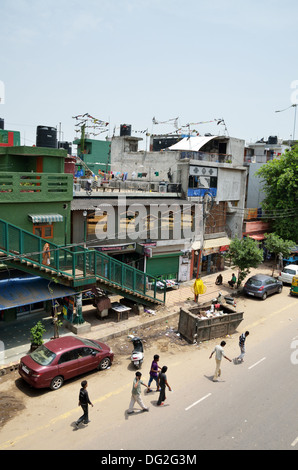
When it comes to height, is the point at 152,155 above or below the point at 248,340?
above

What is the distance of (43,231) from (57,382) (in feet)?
24.4

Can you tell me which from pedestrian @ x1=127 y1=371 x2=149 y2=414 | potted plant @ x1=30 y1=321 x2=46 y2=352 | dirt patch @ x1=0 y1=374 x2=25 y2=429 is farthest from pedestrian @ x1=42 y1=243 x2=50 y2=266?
pedestrian @ x1=127 y1=371 x2=149 y2=414

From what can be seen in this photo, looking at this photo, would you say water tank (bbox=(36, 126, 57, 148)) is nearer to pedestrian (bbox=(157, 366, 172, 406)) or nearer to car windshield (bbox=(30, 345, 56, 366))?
car windshield (bbox=(30, 345, 56, 366))

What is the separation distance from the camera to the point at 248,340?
17047 mm

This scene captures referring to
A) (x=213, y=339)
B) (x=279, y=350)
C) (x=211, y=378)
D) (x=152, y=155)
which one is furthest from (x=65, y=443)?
(x=152, y=155)

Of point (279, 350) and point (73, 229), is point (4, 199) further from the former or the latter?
point (279, 350)

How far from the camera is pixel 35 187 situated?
16.3 meters

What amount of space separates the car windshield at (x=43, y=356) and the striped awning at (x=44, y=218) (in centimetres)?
610

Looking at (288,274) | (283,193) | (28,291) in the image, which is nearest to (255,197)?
(283,193)

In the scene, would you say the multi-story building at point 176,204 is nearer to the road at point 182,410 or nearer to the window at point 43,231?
the window at point 43,231

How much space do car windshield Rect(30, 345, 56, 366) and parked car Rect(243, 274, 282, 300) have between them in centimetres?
1490

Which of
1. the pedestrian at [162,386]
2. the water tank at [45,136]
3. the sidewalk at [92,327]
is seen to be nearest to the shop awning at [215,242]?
the sidewalk at [92,327]
